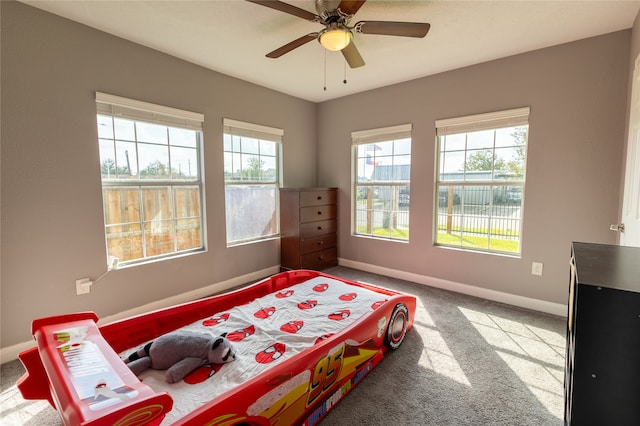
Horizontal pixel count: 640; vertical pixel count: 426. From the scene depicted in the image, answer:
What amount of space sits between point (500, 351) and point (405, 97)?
2808 mm

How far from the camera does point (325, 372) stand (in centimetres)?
151

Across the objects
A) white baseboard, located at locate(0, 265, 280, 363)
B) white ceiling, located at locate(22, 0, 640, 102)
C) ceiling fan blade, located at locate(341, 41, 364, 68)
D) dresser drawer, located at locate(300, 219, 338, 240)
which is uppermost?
white ceiling, located at locate(22, 0, 640, 102)

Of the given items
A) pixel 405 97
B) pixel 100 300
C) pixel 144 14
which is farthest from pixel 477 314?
pixel 144 14

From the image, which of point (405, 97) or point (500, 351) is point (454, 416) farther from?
point (405, 97)

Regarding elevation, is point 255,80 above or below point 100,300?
above

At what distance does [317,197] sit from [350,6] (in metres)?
2.50

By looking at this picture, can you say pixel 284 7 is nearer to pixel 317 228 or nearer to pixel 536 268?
pixel 317 228

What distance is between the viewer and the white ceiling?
2.00m

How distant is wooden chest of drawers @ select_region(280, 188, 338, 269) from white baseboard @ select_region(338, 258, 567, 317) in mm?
599

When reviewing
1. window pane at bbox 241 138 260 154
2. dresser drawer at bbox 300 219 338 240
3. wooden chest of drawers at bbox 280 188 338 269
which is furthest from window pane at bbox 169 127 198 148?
dresser drawer at bbox 300 219 338 240

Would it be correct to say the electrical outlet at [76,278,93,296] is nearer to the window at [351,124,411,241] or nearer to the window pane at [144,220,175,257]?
the window pane at [144,220,175,257]

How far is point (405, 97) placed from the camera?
3484mm

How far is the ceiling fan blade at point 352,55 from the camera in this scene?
80.6 inches

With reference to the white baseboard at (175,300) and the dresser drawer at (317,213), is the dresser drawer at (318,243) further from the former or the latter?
the white baseboard at (175,300)
